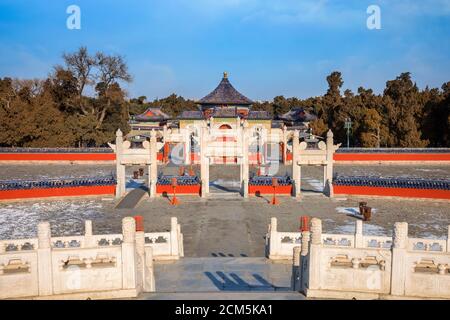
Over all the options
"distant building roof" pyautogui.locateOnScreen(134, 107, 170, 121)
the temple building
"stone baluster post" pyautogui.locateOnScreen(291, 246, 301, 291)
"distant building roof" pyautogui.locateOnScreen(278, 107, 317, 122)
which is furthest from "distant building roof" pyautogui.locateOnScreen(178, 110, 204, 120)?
"stone baluster post" pyautogui.locateOnScreen(291, 246, 301, 291)

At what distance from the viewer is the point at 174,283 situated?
10414 mm

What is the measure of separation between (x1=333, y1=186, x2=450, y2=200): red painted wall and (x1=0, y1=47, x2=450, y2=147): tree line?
21433mm

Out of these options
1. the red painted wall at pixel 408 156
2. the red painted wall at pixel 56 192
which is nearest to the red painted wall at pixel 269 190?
the red painted wall at pixel 56 192

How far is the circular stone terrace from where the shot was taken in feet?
53.2

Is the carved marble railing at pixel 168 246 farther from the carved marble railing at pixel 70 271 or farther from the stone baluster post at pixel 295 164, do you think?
the stone baluster post at pixel 295 164

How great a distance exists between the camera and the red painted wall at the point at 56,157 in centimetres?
3947

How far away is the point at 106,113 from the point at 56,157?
1298 centimetres

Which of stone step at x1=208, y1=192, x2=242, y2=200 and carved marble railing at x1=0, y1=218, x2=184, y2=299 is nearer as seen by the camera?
carved marble railing at x1=0, y1=218, x2=184, y2=299

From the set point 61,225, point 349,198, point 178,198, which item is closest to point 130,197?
point 178,198

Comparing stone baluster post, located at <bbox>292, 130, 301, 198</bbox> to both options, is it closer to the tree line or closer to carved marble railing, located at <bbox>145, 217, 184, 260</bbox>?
carved marble railing, located at <bbox>145, 217, 184, 260</bbox>

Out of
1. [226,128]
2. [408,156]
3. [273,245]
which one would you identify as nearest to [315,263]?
[273,245]

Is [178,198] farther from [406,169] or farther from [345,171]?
[406,169]

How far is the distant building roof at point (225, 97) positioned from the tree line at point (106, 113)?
40.6 ft

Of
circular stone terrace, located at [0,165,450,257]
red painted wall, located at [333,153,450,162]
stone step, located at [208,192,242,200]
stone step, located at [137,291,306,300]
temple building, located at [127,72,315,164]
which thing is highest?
temple building, located at [127,72,315,164]
